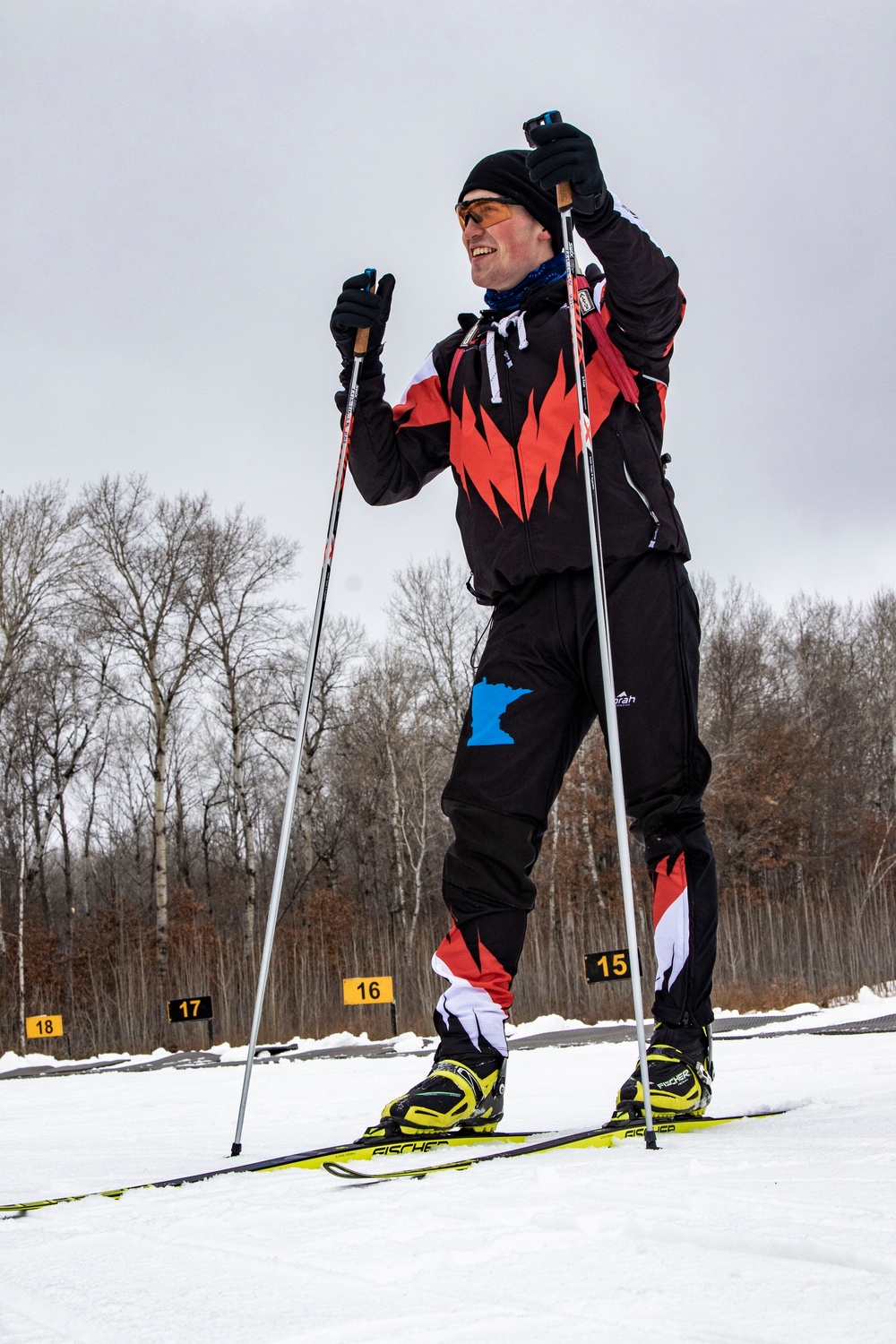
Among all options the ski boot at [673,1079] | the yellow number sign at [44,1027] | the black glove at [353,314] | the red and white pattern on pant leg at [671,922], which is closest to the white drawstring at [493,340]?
the black glove at [353,314]

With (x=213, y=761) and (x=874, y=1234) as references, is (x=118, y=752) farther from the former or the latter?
(x=874, y=1234)

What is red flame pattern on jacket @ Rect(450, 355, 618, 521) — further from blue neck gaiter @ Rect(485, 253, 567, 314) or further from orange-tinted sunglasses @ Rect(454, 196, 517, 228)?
orange-tinted sunglasses @ Rect(454, 196, 517, 228)

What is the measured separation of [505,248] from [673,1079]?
161 centimetres

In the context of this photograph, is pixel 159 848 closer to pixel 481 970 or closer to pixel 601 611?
pixel 481 970

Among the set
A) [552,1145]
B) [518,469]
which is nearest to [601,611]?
[518,469]

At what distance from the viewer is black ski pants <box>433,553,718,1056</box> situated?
1878mm

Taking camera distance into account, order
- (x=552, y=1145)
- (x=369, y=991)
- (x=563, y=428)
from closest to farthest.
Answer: (x=552, y=1145)
(x=563, y=428)
(x=369, y=991)

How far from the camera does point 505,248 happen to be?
221cm

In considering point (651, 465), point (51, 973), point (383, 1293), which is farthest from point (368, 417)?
point (51, 973)

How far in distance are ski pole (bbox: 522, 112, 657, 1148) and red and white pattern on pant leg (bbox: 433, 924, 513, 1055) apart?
24 cm

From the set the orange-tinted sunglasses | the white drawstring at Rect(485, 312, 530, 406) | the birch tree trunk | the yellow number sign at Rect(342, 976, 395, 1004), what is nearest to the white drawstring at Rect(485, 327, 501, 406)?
the white drawstring at Rect(485, 312, 530, 406)

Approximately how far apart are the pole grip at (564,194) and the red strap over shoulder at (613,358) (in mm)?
194

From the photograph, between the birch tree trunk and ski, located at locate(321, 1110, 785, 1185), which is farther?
the birch tree trunk

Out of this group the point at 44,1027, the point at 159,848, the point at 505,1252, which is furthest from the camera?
the point at 159,848
